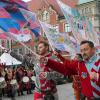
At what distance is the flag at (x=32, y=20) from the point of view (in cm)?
1048

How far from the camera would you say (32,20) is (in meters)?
11.0

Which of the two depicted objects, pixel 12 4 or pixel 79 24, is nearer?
pixel 79 24

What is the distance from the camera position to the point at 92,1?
52062mm

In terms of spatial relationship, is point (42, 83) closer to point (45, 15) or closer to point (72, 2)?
point (72, 2)

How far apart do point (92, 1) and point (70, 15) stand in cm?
4481

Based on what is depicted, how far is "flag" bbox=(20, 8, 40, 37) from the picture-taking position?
1048cm

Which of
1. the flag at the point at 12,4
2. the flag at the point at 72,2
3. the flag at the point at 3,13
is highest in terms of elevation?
the flag at the point at 72,2

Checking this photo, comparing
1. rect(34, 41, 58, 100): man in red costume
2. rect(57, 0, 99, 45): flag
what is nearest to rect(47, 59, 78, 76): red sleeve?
rect(34, 41, 58, 100): man in red costume

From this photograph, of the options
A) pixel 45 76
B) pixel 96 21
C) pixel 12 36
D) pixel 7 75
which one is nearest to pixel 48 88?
pixel 45 76

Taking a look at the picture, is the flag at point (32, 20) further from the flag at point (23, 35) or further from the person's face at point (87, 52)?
the person's face at point (87, 52)

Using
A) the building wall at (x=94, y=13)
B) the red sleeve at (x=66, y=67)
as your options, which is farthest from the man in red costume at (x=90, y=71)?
the building wall at (x=94, y=13)

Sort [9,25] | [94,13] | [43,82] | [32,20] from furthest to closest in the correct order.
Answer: [94,13] < [32,20] < [9,25] < [43,82]

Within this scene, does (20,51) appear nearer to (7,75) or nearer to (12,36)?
(7,75)

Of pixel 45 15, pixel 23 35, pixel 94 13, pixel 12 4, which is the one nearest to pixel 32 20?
pixel 23 35
